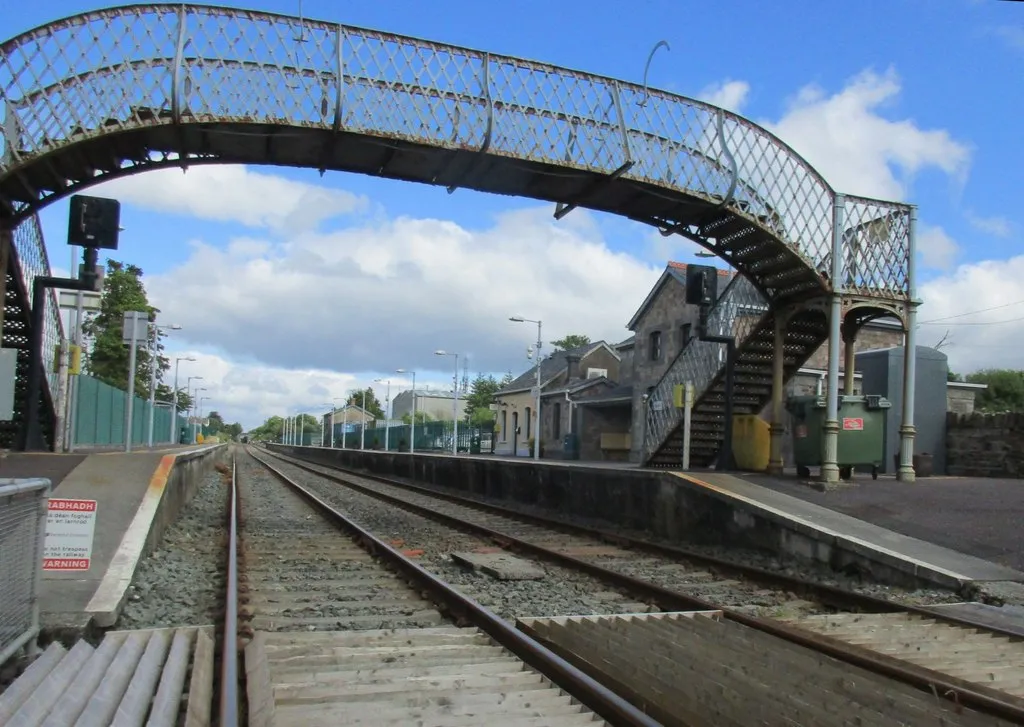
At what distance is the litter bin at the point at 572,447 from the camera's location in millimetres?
48062

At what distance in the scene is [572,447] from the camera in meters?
48.3

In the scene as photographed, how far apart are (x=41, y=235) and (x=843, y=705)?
15.8m

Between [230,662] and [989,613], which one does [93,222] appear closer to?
[230,662]

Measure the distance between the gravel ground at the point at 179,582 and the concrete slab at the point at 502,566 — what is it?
2761 millimetres

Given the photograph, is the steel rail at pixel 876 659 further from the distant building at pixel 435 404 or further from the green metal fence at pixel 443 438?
the distant building at pixel 435 404

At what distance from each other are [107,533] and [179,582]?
34.0 inches

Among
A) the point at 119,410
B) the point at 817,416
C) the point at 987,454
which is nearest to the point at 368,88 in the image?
the point at 817,416

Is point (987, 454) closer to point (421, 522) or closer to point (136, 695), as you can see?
point (421, 522)

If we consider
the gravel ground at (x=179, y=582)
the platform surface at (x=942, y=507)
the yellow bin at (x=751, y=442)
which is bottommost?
the gravel ground at (x=179, y=582)

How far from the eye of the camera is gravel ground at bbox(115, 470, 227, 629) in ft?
22.5

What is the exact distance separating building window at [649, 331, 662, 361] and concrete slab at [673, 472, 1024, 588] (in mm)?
28891

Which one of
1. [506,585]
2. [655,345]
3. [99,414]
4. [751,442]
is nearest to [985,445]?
[751,442]

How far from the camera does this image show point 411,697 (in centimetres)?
450

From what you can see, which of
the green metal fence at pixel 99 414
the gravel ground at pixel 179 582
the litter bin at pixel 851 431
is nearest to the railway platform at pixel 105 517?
the gravel ground at pixel 179 582
